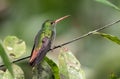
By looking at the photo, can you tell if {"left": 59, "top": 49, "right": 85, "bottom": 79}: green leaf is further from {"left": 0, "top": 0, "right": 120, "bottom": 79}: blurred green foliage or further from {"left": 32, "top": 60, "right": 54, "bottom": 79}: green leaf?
{"left": 0, "top": 0, "right": 120, "bottom": 79}: blurred green foliage

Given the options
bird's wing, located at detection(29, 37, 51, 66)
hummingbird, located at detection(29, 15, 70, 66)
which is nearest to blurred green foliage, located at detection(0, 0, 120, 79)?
hummingbird, located at detection(29, 15, 70, 66)

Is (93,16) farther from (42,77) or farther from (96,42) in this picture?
(42,77)

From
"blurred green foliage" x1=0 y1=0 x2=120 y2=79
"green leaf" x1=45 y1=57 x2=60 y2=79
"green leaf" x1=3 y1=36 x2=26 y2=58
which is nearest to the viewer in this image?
"green leaf" x1=45 y1=57 x2=60 y2=79

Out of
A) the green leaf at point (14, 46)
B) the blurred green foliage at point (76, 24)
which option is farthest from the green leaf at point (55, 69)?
the blurred green foliage at point (76, 24)

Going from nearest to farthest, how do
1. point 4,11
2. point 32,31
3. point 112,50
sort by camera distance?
1. point 112,50
2. point 32,31
3. point 4,11

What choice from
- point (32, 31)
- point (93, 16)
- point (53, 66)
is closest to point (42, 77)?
point (53, 66)

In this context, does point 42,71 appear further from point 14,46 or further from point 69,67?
point 14,46
